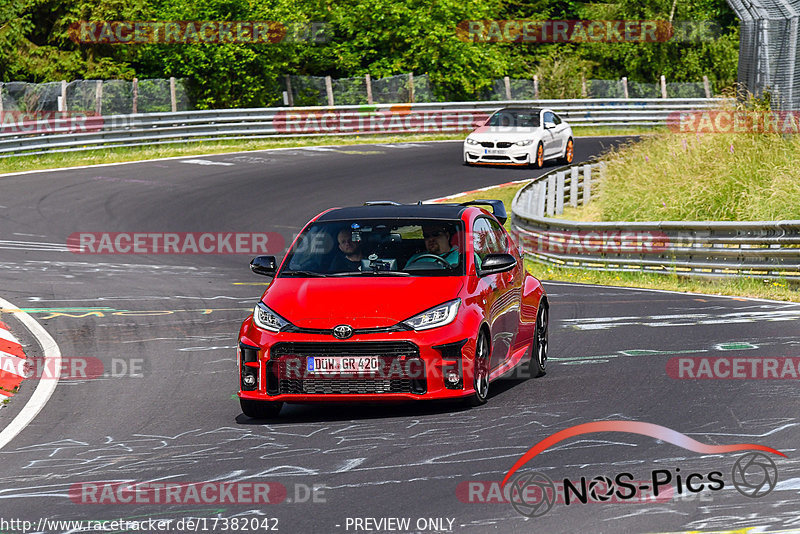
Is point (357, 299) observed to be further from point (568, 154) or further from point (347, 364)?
point (568, 154)

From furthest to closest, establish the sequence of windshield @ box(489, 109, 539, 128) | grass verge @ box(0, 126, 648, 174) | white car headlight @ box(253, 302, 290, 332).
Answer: windshield @ box(489, 109, 539, 128)
grass verge @ box(0, 126, 648, 174)
white car headlight @ box(253, 302, 290, 332)

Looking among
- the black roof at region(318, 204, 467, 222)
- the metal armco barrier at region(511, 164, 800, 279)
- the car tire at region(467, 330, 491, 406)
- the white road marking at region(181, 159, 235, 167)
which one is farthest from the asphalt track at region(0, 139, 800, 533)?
the white road marking at region(181, 159, 235, 167)

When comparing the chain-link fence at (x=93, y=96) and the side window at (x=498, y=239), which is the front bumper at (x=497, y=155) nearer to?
the chain-link fence at (x=93, y=96)

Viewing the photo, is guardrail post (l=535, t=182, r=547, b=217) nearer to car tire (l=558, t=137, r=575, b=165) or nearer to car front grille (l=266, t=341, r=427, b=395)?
car tire (l=558, t=137, r=575, b=165)

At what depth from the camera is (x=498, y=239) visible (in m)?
11.1

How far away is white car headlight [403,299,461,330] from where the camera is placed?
9.02m

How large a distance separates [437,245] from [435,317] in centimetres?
111

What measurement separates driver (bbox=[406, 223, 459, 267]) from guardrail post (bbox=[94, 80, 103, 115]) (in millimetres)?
27611

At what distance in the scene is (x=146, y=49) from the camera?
4800cm

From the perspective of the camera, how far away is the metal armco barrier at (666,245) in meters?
17.4

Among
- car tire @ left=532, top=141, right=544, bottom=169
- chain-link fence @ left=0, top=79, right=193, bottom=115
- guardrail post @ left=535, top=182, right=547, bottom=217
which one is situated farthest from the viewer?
chain-link fence @ left=0, top=79, right=193, bottom=115

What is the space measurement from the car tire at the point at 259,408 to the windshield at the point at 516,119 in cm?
2483

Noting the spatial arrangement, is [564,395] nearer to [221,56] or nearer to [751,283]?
[751,283]

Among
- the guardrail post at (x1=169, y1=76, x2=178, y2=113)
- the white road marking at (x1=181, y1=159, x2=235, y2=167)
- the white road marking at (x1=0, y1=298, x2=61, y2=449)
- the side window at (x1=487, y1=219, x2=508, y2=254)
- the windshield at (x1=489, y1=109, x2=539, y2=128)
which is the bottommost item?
the white road marking at (x1=181, y1=159, x2=235, y2=167)
